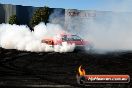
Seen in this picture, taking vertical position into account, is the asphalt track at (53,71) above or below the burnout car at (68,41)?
below

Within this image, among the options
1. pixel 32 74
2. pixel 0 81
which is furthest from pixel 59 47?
pixel 0 81

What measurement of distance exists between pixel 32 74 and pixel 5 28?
17850 mm

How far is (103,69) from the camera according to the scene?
18016 mm

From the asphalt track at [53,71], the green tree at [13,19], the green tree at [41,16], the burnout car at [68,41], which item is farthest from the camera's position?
the green tree at [13,19]

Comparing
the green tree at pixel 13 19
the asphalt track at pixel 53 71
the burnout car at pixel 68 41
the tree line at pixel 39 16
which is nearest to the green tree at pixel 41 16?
the tree line at pixel 39 16

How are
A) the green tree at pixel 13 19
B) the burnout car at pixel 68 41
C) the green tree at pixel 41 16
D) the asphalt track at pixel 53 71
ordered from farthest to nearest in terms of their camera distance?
the green tree at pixel 13 19
the green tree at pixel 41 16
the burnout car at pixel 68 41
the asphalt track at pixel 53 71

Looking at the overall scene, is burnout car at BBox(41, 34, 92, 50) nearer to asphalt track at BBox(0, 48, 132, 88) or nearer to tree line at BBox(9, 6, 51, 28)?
asphalt track at BBox(0, 48, 132, 88)

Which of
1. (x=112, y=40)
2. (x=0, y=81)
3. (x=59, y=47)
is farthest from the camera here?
(x=112, y=40)

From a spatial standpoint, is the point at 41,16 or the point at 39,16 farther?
the point at 39,16

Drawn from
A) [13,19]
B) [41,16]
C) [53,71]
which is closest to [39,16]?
[41,16]

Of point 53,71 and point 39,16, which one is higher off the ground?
point 39,16

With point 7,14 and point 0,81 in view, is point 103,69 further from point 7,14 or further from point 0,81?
point 7,14

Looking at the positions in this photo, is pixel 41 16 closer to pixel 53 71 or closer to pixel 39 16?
pixel 39 16

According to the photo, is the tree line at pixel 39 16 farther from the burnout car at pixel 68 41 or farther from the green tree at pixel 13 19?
the burnout car at pixel 68 41
